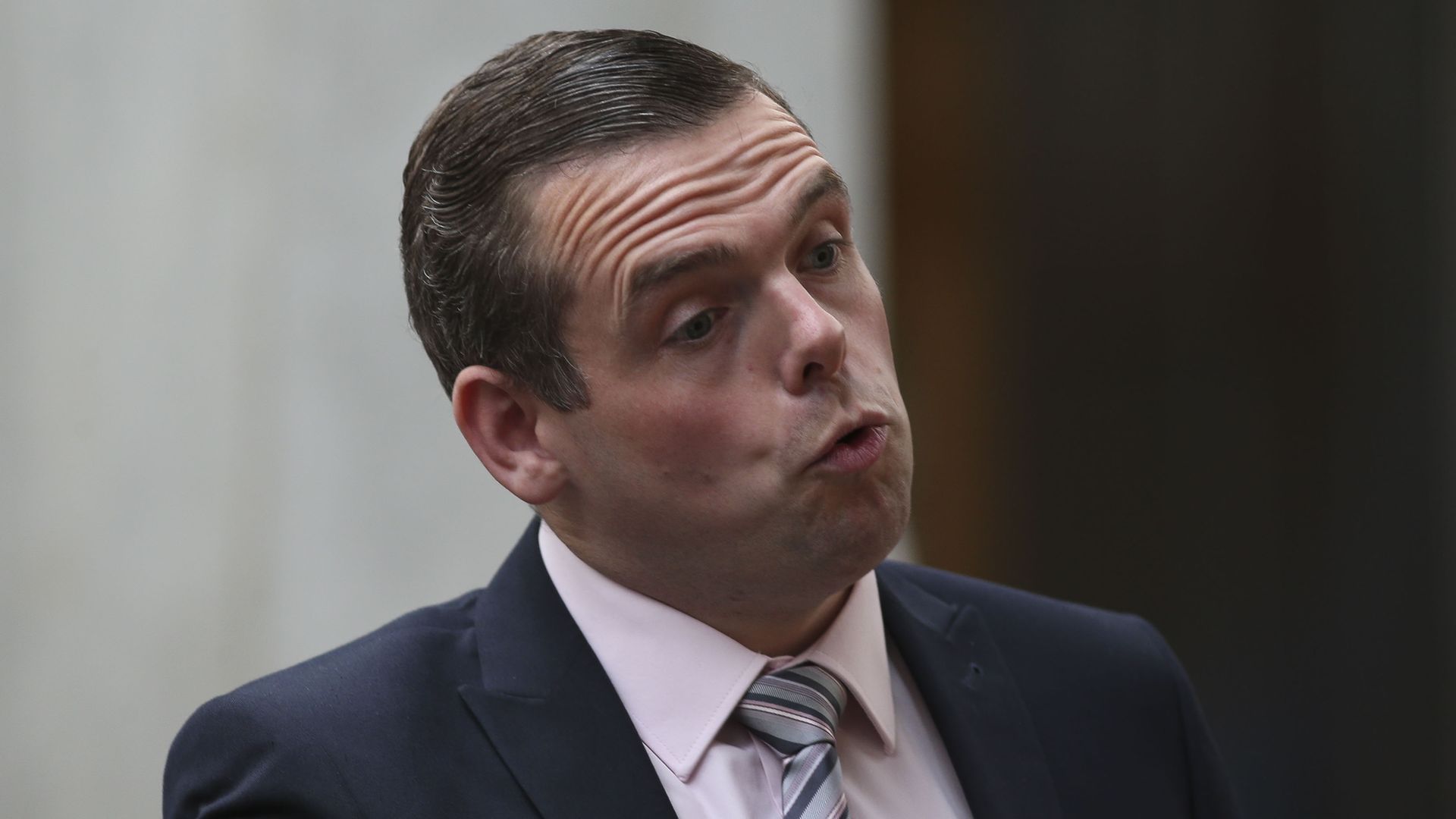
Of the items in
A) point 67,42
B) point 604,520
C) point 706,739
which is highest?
point 67,42

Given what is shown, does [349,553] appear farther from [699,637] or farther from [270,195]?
[699,637]

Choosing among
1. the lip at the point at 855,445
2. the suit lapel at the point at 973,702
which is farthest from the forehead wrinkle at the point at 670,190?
the suit lapel at the point at 973,702

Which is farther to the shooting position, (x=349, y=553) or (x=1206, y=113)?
(x=1206, y=113)

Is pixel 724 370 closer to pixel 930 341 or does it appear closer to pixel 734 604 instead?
pixel 734 604

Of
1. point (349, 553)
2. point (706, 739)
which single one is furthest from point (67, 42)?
point (706, 739)

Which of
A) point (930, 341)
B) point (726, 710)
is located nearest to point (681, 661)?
point (726, 710)

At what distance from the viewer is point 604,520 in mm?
2348

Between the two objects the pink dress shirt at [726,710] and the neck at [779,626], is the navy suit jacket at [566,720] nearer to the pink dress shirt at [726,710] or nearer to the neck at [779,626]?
the pink dress shirt at [726,710]

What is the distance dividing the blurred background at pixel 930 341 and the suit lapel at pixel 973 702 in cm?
180

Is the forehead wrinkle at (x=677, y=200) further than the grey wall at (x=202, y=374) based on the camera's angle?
No

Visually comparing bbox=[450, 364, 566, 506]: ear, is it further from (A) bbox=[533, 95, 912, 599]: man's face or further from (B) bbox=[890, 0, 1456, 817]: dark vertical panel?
→ (B) bbox=[890, 0, 1456, 817]: dark vertical panel

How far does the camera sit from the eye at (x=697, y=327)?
2.22m

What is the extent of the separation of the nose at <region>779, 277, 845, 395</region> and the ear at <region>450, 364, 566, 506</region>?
16.4 inches

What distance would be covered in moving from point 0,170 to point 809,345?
244cm
